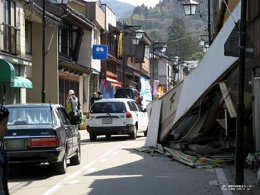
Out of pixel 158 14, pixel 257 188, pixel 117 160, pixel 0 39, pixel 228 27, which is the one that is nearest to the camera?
pixel 257 188

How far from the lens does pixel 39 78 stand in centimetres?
3172

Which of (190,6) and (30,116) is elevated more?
(190,6)

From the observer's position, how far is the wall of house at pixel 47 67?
31.6 m

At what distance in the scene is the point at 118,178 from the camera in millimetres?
11086

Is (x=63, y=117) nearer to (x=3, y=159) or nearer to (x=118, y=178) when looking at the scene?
(x=118, y=178)

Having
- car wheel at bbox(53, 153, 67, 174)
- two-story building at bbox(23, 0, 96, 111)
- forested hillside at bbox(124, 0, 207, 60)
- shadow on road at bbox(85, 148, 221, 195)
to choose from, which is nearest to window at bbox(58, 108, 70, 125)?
car wheel at bbox(53, 153, 67, 174)

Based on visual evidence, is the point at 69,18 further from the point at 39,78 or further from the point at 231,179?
the point at 231,179

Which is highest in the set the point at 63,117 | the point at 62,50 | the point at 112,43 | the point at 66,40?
the point at 112,43

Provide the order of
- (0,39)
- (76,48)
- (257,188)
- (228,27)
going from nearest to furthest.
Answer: (257,188), (228,27), (0,39), (76,48)

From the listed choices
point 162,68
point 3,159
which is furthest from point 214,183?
point 162,68

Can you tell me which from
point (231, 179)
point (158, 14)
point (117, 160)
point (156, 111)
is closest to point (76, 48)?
point (156, 111)

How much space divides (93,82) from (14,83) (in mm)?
22429

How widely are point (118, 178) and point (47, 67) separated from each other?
21.8 meters

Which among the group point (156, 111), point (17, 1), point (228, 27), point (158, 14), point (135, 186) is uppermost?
point (158, 14)
